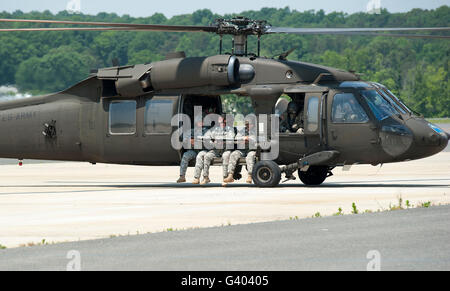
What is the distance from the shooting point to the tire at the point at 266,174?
22.2 m

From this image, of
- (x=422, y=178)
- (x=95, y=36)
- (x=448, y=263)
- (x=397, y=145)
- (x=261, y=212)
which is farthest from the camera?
(x=95, y=36)

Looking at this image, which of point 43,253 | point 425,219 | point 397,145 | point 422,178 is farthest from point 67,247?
point 422,178

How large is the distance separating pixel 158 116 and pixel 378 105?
5516 millimetres

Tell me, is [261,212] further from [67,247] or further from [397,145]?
[397,145]

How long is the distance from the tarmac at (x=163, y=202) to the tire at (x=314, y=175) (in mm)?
233

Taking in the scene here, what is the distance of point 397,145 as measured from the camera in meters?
21.5

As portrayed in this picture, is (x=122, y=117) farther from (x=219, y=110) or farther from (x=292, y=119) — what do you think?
(x=292, y=119)

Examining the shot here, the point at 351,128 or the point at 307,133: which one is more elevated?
the point at 351,128

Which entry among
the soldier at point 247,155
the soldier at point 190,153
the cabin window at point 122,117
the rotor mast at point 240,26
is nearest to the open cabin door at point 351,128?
the soldier at point 247,155

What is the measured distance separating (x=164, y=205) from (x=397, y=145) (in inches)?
259

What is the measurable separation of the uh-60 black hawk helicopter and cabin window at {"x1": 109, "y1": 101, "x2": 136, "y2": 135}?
0.08 feet

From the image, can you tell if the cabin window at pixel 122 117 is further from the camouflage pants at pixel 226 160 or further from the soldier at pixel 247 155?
the soldier at pixel 247 155

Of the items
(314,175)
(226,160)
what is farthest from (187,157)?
(314,175)

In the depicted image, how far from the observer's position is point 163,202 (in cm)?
1822
